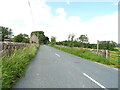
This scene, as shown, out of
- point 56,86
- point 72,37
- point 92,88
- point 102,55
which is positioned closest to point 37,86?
point 56,86

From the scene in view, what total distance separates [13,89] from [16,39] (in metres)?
48.1

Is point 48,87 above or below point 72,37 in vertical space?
below

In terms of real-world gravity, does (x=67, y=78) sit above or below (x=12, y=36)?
below

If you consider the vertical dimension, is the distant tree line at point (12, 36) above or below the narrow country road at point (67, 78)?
above

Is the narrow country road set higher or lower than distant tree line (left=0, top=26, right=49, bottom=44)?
lower

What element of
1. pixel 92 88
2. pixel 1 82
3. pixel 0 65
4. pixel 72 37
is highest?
pixel 72 37

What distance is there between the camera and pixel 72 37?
163 ft

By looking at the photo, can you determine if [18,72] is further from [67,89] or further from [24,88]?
[67,89]

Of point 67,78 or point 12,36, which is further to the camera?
point 12,36

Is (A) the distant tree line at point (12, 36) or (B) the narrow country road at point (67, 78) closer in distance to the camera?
(B) the narrow country road at point (67, 78)

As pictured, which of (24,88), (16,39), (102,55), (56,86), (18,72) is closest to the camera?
(24,88)

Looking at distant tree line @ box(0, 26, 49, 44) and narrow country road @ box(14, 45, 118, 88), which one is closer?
narrow country road @ box(14, 45, 118, 88)

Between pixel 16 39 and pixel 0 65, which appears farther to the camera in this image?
pixel 16 39

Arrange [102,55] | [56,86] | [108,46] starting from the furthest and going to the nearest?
[108,46] → [102,55] → [56,86]
